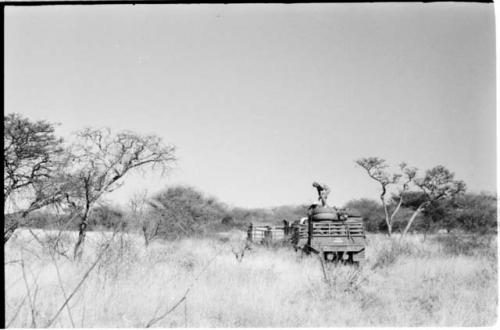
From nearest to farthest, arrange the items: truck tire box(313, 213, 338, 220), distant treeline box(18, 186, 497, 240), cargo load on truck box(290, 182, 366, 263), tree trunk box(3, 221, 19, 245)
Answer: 1. tree trunk box(3, 221, 19, 245)
2. cargo load on truck box(290, 182, 366, 263)
3. truck tire box(313, 213, 338, 220)
4. distant treeline box(18, 186, 497, 240)

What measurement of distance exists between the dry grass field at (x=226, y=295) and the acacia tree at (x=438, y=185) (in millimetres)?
14014

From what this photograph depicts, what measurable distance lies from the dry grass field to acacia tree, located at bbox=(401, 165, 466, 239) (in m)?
14.0

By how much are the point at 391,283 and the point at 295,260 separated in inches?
120

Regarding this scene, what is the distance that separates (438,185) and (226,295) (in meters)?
19.1

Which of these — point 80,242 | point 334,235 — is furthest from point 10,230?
point 334,235

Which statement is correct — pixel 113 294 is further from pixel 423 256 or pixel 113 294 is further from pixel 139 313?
pixel 423 256

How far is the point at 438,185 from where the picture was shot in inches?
869

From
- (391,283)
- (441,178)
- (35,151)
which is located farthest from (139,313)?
(441,178)

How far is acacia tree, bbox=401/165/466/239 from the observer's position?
21.3m

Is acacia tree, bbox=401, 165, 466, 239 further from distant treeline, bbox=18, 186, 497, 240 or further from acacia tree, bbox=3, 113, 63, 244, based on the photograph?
acacia tree, bbox=3, 113, 63, 244

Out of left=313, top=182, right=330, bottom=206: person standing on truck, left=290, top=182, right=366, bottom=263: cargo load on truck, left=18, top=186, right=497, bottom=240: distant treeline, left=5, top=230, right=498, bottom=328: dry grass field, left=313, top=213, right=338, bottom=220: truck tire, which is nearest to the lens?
left=5, top=230, right=498, bottom=328: dry grass field

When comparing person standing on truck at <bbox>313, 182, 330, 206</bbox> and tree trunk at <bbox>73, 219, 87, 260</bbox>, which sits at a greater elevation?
person standing on truck at <bbox>313, 182, 330, 206</bbox>

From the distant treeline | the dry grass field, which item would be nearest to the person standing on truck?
the dry grass field

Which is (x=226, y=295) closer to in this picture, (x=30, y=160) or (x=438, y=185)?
(x=30, y=160)
